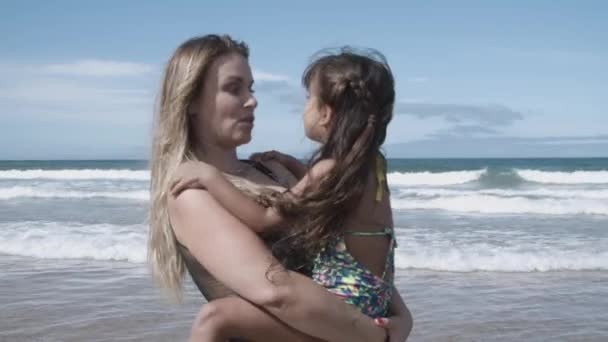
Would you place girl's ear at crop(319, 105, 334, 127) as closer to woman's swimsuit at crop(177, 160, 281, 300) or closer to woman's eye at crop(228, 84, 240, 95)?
woman's eye at crop(228, 84, 240, 95)

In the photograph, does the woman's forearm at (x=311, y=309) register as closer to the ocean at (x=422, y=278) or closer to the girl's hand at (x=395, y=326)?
the girl's hand at (x=395, y=326)

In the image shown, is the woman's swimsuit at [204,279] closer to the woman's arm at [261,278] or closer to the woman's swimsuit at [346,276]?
the woman's arm at [261,278]

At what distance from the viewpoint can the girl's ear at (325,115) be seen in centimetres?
246

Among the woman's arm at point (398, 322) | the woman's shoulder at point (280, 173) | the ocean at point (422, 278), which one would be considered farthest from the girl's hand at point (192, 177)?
the ocean at point (422, 278)

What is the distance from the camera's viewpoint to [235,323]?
2.13 m

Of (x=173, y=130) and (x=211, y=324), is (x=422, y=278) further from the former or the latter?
(x=211, y=324)

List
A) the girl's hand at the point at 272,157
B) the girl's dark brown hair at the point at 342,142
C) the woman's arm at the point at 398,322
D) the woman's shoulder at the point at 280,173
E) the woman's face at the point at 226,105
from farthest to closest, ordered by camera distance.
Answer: the girl's hand at the point at 272,157
the woman's shoulder at the point at 280,173
the woman's face at the point at 226,105
the woman's arm at the point at 398,322
the girl's dark brown hair at the point at 342,142

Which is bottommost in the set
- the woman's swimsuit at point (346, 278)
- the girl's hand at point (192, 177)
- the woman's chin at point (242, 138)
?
the woman's swimsuit at point (346, 278)

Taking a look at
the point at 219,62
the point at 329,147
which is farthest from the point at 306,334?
the point at 219,62

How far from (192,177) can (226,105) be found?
0.40 meters

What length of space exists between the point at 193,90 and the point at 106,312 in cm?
445

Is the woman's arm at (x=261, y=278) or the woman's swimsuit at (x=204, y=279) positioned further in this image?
the woman's swimsuit at (x=204, y=279)

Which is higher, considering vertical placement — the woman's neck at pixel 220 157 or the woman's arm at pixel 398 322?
the woman's neck at pixel 220 157

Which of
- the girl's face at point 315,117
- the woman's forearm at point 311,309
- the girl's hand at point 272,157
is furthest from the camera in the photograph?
the girl's hand at point 272,157
